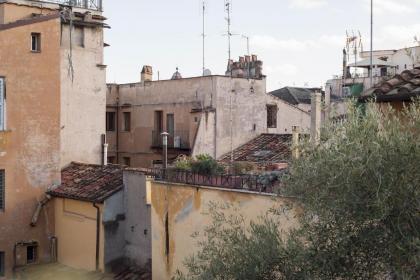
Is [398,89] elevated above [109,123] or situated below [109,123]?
above

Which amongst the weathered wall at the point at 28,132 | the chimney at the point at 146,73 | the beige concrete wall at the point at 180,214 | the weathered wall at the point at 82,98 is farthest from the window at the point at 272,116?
the beige concrete wall at the point at 180,214

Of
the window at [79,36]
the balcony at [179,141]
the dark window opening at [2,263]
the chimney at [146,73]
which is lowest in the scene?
the dark window opening at [2,263]

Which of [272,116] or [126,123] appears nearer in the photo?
[272,116]

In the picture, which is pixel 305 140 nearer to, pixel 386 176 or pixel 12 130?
pixel 386 176

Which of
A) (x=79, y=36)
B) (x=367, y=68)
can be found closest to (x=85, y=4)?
(x=79, y=36)

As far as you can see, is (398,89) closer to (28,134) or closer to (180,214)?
(180,214)

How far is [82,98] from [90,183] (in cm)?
513

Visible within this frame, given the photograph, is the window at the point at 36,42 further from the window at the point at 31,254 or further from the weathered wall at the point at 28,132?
the window at the point at 31,254

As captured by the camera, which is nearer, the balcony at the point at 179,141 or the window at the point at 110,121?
the balcony at the point at 179,141

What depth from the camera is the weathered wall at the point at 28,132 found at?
19.4 metres

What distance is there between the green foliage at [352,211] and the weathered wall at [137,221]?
35.3 feet

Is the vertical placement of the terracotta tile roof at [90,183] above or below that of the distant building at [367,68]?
below

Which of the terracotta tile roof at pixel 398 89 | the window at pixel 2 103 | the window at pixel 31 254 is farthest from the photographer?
the window at pixel 31 254

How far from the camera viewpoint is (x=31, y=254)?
20391mm
